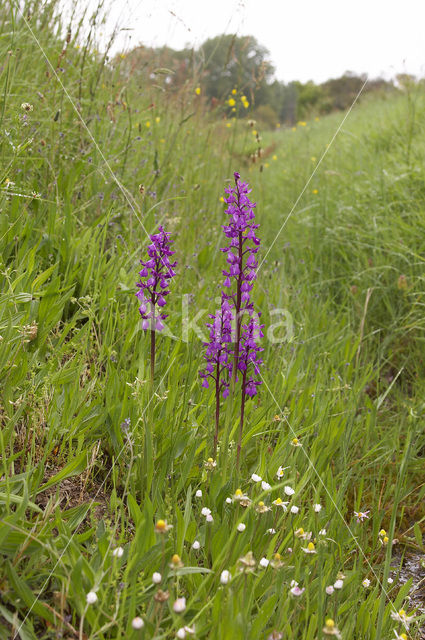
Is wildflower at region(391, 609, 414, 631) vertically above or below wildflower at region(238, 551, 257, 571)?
below

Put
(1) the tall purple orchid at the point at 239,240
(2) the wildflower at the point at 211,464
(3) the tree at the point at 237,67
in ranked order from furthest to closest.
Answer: (3) the tree at the point at 237,67 → (2) the wildflower at the point at 211,464 → (1) the tall purple orchid at the point at 239,240

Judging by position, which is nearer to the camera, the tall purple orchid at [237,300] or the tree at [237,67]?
the tall purple orchid at [237,300]

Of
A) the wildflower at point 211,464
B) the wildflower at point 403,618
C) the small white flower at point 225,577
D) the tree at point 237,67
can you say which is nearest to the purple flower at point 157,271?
the wildflower at point 211,464

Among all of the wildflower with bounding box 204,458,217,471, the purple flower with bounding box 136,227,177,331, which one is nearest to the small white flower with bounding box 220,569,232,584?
the wildflower with bounding box 204,458,217,471

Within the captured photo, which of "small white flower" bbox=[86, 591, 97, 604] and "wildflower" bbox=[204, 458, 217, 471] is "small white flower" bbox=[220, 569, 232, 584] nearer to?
"small white flower" bbox=[86, 591, 97, 604]

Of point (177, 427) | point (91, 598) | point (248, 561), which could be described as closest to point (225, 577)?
point (248, 561)

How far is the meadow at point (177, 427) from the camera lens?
52.9 inches

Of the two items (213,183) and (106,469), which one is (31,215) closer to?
(106,469)

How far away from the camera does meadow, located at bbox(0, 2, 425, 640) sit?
1.34m

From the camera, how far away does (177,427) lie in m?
1.89

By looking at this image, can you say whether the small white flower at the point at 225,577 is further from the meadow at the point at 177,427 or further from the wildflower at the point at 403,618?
the wildflower at the point at 403,618

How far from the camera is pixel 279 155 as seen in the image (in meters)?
10.1

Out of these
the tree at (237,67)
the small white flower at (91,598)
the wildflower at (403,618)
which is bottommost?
the wildflower at (403,618)

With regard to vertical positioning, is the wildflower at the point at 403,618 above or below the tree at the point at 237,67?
below
